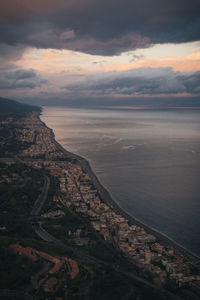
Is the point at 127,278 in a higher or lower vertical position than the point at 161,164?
lower

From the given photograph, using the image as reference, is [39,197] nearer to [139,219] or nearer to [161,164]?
[139,219]

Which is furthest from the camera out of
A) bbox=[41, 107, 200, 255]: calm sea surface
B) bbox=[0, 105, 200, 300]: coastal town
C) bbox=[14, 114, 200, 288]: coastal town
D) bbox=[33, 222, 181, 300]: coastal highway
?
bbox=[41, 107, 200, 255]: calm sea surface

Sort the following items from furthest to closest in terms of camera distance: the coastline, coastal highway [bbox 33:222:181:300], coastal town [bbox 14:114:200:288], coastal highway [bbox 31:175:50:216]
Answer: coastal highway [bbox 31:175:50:216] → the coastline → coastal town [bbox 14:114:200:288] → coastal highway [bbox 33:222:181:300]

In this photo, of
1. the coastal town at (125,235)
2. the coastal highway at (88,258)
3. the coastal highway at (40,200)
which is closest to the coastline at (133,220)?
the coastal town at (125,235)

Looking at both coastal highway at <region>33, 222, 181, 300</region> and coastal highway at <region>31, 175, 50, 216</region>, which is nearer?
coastal highway at <region>33, 222, 181, 300</region>

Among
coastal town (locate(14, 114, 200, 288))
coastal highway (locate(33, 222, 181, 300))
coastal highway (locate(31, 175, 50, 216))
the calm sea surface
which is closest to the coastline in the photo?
coastal town (locate(14, 114, 200, 288))

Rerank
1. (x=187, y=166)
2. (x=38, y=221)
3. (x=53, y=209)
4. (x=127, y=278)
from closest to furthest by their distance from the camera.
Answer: (x=127, y=278)
(x=38, y=221)
(x=53, y=209)
(x=187, y=166)

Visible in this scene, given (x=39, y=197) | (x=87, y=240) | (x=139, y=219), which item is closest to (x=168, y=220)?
(x=139, y=219)

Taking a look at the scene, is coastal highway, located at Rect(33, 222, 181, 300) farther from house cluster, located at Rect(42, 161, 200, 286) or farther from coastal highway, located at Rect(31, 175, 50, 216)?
coastal highway, located at Rect(31, 175, 50, 216)

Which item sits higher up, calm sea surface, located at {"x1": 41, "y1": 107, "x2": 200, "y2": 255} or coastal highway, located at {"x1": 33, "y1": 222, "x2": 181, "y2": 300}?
calm sea surface, located at {"x1": 41, "y1": 107, "x2": 200, "y2": 255}
